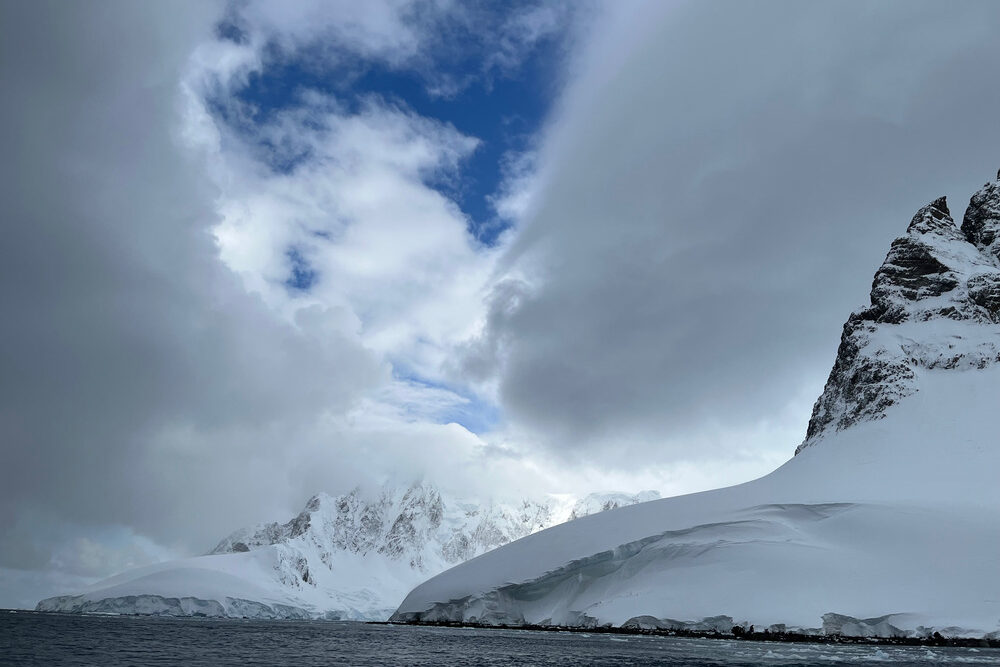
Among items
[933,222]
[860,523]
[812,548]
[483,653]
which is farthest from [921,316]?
[483,653]

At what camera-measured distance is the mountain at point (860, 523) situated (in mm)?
71125

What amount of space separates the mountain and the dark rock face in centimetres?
27

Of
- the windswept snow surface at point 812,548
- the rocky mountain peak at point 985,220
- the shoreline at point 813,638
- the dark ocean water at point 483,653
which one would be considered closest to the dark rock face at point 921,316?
the rocky mountain peak at point 985,220

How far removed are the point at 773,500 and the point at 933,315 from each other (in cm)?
5233

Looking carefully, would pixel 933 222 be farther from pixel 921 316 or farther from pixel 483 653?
pixel 483 653

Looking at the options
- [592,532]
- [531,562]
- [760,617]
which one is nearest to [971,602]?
[760,617]

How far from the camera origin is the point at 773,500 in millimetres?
94125

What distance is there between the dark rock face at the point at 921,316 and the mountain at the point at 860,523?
Result: 0.89ft

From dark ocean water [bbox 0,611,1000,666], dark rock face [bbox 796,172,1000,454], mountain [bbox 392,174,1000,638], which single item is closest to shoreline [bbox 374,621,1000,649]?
mountain [bbox 392,174,1000,638]

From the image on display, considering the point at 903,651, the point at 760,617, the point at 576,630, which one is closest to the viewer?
the point at 903,651

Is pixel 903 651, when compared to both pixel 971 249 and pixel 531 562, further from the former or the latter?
pixel 971 249

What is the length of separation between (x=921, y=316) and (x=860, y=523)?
56612 mm

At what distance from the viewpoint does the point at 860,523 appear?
81.9 m

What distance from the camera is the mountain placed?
7112 cm
